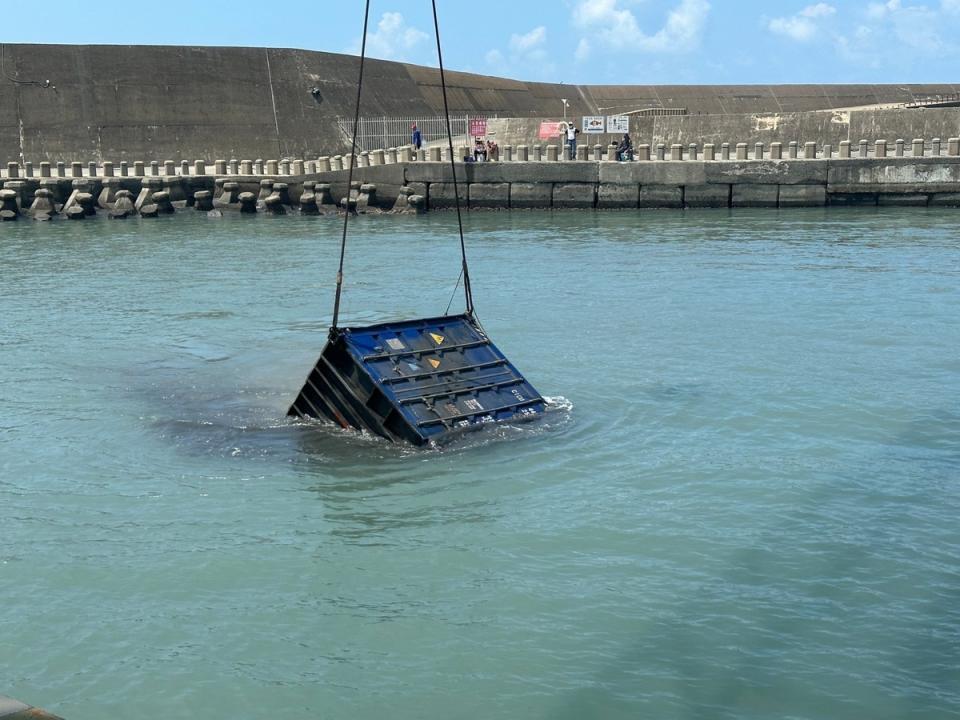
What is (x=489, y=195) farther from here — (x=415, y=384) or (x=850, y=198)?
(x=415, y=384)

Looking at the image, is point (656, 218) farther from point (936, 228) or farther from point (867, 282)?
point (867, 282)

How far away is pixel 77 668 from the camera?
651cm

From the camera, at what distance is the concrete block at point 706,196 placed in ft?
119

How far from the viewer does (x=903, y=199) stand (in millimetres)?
35031

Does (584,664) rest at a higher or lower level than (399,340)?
lower

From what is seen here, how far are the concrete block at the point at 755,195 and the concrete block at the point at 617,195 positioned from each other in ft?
9.31

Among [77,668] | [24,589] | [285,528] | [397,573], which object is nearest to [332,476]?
[285,528]

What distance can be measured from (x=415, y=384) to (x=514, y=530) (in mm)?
2446

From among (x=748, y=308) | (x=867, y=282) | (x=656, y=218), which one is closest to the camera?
(x=748, y=308)

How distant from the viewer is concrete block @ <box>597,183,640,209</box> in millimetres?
36875

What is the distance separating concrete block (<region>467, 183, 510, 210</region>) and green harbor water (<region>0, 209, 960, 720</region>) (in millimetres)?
20664

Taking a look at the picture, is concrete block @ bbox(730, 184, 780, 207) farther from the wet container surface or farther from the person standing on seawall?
the wet container surface

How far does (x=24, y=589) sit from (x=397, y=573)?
7.46 feet

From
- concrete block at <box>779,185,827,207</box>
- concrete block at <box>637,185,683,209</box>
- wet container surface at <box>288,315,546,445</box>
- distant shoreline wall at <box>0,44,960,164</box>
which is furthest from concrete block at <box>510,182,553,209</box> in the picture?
wet container surface at <box>288,315,546,445</box>
